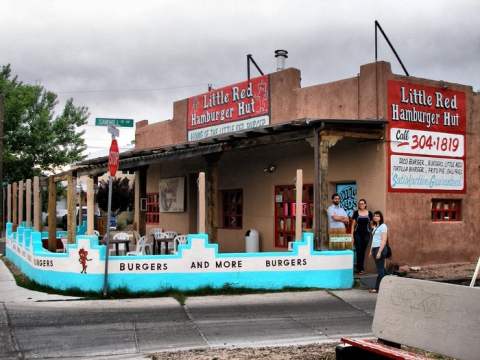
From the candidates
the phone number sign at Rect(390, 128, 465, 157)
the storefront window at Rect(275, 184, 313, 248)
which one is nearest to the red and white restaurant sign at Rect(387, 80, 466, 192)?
the phone number sign at Rect(390, 128, 465, 157)

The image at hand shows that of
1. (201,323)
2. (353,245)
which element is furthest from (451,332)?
(353,245)

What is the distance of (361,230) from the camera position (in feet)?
41.2

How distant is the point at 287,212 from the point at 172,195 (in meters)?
6.00

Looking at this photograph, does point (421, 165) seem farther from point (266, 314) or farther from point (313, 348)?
point (313, 348)

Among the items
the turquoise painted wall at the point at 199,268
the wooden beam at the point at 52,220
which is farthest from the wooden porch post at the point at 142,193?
the turquoise painted wall at the point at 199,268

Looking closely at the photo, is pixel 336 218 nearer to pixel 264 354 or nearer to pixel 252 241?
pixel 252 241

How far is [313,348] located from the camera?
6.87 m

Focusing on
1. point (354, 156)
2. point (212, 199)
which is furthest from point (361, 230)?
point (212, 199)

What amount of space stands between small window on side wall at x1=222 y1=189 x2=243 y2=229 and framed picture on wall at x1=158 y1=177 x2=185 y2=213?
2.09 meters

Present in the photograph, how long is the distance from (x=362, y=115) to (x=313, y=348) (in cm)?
723

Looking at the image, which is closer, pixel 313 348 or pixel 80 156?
pixel 313 348

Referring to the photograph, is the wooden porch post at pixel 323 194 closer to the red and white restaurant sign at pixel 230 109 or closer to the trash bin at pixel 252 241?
the red and white restaurant sign at pixel 230 109

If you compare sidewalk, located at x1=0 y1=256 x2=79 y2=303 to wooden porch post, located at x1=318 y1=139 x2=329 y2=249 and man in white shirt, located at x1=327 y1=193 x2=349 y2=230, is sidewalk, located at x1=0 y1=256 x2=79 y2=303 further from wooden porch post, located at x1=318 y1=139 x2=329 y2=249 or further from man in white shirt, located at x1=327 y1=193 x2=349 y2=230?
man in white shirt, located at x1=327 y1=193 x2=349 y2=230

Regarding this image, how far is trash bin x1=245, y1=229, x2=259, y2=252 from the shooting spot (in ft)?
51.5
